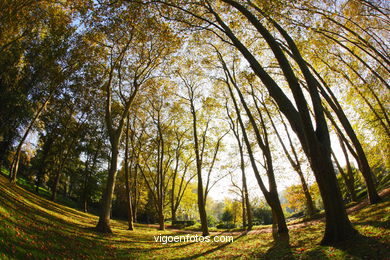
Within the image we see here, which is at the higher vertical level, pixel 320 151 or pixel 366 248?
pixel 320 151

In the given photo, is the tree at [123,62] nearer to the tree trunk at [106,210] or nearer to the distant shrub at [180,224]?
the tree trunk at [106,210]

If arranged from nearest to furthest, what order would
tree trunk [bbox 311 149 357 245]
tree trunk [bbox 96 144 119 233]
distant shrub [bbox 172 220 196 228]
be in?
tree trunk [bbox 311 149 357 245], tree trunk [bbox 96 144 119 233], distant shrub [bbox 172 220 196 228]

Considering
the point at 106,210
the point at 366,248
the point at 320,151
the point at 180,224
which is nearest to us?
the point at 366,248

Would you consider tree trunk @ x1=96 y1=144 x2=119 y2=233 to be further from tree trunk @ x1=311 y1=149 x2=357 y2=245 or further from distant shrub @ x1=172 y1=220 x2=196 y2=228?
distant shrub @ x1=172 y1=220 x2=196 y2=228

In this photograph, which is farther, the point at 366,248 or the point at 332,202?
the point at 332,202

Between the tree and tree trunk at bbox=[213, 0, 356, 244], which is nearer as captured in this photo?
tree trunk at bbox=[213, 0, 356, 244]

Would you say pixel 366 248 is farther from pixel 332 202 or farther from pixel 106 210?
pixel 106 210

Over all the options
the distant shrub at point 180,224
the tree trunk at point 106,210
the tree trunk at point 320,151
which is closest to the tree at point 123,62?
the tree trunk at point 106,210

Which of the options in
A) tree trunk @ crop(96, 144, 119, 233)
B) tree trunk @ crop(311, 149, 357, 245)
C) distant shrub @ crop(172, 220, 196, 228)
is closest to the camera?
tree trunk @ crop(311, 149, 357, 245)

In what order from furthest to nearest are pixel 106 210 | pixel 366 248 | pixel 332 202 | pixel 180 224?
pixel 180 224, pixel 106 210, pixel 332 202, pixel 366 248

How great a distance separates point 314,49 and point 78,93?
24.9 meters

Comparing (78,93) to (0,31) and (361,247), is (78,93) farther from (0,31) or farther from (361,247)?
(361,247)

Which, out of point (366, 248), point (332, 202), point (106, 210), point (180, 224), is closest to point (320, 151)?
point (332, 202)

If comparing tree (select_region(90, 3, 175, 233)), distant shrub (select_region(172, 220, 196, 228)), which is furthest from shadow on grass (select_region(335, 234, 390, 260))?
distant shrub (select_region(172, 220, 196, 228))
